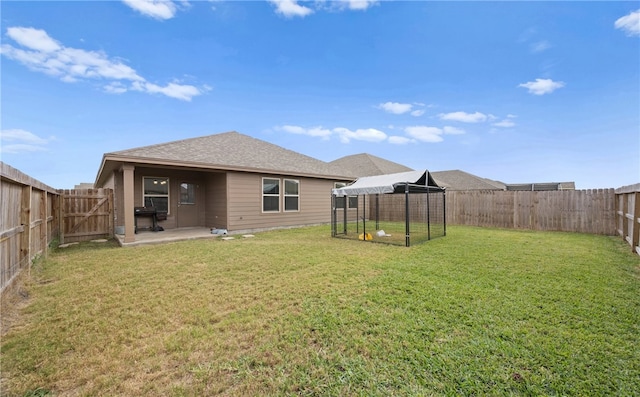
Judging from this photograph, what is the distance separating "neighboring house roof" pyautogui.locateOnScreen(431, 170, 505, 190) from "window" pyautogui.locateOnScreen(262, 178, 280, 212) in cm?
1454

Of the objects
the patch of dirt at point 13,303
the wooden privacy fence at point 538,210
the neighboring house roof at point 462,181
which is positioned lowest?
→ the patch of dirt at point 13,303

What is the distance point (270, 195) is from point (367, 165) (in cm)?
1173

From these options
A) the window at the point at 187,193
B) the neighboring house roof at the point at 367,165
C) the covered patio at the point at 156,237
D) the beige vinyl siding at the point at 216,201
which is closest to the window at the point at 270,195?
the beige vinyl siding at the point at 216,201

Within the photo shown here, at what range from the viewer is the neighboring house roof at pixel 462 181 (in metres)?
20.5

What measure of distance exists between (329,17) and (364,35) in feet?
5.90

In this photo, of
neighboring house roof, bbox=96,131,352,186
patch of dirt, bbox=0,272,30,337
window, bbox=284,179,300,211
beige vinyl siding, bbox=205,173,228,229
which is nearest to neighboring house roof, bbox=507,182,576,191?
neighboring house roof, bbox=96,131,352,186

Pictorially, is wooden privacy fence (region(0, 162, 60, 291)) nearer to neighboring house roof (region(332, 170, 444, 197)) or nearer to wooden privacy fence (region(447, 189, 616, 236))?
neighboring house roof (region(332, 170, 444, 197))

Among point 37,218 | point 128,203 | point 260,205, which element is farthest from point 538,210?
point 37,218

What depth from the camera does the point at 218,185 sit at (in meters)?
9.45

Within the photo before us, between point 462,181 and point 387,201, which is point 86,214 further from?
point 462,181

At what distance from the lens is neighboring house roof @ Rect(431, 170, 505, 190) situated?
20.5 metres

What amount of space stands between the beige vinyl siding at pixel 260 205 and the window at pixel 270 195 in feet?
0.47

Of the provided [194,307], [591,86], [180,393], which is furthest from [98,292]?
[591,86]

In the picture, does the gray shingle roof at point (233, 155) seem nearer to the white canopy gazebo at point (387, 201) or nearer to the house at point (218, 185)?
Result: the house at point (218, 185)
